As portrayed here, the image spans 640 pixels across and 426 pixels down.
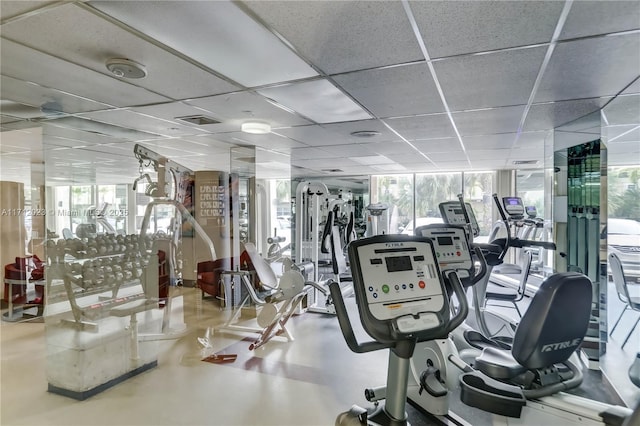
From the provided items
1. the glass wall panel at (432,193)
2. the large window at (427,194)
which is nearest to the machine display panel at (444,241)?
the large window at (427,194)

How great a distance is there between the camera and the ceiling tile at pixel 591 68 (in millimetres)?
1866

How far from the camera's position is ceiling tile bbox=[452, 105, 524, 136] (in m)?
3.18

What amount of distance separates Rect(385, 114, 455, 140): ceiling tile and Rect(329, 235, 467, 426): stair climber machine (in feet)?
6.34

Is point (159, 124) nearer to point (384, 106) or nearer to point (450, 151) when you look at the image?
point (384, 106)

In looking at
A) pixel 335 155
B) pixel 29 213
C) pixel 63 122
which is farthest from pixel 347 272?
pixel 29 213

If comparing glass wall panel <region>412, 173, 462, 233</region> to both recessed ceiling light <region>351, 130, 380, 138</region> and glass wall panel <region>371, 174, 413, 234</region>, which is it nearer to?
glass wall panel <region>371, 174, 413, 234</region>

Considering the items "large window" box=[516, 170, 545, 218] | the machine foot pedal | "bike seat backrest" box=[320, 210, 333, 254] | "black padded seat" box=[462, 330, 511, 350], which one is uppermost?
"large window" box=[516, 170, 545, 218]

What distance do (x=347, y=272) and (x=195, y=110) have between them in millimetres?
3138

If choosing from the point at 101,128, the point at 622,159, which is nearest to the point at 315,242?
the point at 101,128

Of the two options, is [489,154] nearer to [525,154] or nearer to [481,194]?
[525,154]

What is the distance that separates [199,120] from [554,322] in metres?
3.21

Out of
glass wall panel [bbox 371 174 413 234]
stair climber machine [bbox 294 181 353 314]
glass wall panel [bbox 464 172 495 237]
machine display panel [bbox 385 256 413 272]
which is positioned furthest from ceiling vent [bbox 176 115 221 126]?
glass wall panel [bbox 464 172 495 237]

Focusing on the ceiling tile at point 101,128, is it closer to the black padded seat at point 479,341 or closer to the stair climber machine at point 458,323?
the stair climber machine at point 458,323

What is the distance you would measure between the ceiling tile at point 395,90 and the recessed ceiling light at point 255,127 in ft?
3.76
